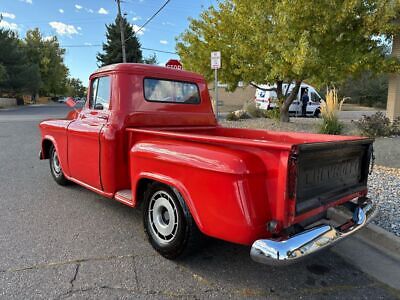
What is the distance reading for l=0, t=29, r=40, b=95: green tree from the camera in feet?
124

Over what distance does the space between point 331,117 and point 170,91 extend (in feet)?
21.9

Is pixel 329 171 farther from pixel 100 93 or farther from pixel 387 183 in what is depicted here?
pixel 387 183

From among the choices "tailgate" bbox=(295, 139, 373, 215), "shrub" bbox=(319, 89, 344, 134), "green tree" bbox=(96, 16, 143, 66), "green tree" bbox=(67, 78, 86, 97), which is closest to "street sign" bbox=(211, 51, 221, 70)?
"shrub" bbox=(319, 89, 344, 134)

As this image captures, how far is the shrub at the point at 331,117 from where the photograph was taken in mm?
9570

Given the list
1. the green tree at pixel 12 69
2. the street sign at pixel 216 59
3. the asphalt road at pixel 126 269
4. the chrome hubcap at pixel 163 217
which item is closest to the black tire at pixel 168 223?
the chrome hubcap at pixel 163 217

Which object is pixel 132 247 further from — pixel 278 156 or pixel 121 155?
pixel 278 156

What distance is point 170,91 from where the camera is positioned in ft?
15.1

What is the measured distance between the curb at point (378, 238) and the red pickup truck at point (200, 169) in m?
0.20

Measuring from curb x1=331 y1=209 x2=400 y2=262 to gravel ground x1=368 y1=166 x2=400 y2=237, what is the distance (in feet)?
0.65

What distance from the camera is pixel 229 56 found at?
13172mm

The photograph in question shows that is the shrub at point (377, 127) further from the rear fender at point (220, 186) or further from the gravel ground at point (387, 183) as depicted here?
the rear fender at point (220, 186)

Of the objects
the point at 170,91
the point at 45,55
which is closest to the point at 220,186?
the point at 170,91

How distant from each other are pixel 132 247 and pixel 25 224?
4.95ft

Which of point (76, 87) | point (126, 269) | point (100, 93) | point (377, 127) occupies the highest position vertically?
point (76, 87)
